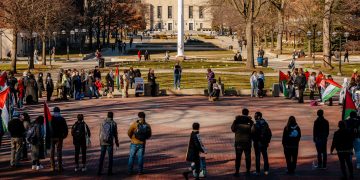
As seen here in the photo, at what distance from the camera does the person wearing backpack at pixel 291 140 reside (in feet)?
49.0

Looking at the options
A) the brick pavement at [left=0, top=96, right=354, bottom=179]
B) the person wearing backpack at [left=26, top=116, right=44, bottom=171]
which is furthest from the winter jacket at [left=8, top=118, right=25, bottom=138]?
the brick pavement at [left=0, top=96, right=354, bottom=179]

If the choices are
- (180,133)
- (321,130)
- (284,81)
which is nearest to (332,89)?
(284,81)

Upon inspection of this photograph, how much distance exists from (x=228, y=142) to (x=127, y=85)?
1283 cm

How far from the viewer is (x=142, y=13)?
506 feet

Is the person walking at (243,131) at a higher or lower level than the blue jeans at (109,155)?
higher

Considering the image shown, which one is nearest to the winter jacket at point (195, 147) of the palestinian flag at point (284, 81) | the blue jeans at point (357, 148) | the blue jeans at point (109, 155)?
the blue jeans at point (109, 155)

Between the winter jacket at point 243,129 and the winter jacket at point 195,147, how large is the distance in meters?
1.00

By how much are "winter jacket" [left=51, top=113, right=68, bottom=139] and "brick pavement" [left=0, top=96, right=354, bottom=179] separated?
1.02 m

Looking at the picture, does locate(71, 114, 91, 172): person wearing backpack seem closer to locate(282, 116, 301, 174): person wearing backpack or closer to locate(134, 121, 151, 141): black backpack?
locate(134, 121, 151, 141): black backpack

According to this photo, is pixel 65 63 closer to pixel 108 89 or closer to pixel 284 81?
pixel 108 89

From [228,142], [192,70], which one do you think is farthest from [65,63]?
[228,142]

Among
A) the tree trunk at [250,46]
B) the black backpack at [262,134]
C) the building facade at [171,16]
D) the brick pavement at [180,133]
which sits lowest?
the brick pavement at [180,133]

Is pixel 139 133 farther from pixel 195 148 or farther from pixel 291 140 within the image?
pixel 291 140

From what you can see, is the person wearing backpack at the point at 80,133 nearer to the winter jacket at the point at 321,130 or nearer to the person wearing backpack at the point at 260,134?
the person wearing backpack at the point at 260,134
